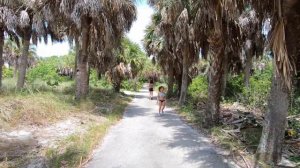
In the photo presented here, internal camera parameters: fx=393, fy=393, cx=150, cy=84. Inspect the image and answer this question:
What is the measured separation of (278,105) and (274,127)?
1.67ft

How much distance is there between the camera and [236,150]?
9.87 m

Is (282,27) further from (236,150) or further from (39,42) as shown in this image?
(39,42)

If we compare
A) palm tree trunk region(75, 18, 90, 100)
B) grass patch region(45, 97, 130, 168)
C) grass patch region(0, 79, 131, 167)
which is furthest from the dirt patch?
palm tree trunk region(75, 18, 90, 100)

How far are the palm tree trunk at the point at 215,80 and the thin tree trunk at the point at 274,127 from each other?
16.1ft

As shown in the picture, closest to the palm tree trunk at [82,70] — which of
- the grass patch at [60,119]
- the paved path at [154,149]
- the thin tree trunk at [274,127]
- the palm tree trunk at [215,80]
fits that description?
the grass patch at [60,119]

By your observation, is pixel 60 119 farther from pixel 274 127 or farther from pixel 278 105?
Result: pixel 278 105

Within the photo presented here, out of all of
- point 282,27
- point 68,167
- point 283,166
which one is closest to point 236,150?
point 283,166

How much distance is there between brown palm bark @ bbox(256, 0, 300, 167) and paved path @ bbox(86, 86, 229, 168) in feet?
3.33

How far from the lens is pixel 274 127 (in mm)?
8820

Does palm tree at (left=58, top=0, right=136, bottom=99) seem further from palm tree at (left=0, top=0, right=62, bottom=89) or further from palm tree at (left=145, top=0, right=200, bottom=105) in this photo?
palm tree at (left=145, top=0, right=200, bottom=105)

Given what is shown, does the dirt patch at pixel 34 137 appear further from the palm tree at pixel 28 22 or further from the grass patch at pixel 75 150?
the palm tree at pixel 28 22

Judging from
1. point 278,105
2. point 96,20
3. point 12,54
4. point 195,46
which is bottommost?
point 278,105

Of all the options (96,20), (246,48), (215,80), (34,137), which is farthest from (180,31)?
(34,137)

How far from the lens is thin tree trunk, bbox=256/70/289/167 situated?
8.69 meters
